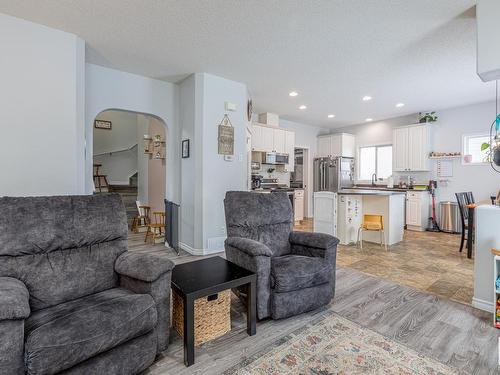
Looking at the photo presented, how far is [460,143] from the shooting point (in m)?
5.88

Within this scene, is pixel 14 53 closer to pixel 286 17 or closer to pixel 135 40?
pixel 135 40

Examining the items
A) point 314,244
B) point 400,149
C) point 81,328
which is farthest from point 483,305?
point 400,149

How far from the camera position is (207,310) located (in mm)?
1917


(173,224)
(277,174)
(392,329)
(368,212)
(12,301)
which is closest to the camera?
(12,301)

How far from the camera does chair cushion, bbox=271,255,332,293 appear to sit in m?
2.13

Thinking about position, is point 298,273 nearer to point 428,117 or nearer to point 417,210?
point 417,210

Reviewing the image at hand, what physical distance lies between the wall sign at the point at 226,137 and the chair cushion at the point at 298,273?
2324 mm

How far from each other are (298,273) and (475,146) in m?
5.89

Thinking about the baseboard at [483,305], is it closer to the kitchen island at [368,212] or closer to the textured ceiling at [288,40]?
the kitchen island at [368,212]

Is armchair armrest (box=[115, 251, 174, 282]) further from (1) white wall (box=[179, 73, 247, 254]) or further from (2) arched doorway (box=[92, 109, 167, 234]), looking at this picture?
(2) arched doorway (box=[92, 109, 167, 234])

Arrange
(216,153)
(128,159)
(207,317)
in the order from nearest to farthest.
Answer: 1. (207,317)
2. (216,153)
3. (128,159)

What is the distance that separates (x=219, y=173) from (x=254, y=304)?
2574 mm

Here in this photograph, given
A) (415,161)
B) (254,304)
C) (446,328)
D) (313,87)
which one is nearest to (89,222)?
(254,304)

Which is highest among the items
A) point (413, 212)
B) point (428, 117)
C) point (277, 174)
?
point (428, 117)
